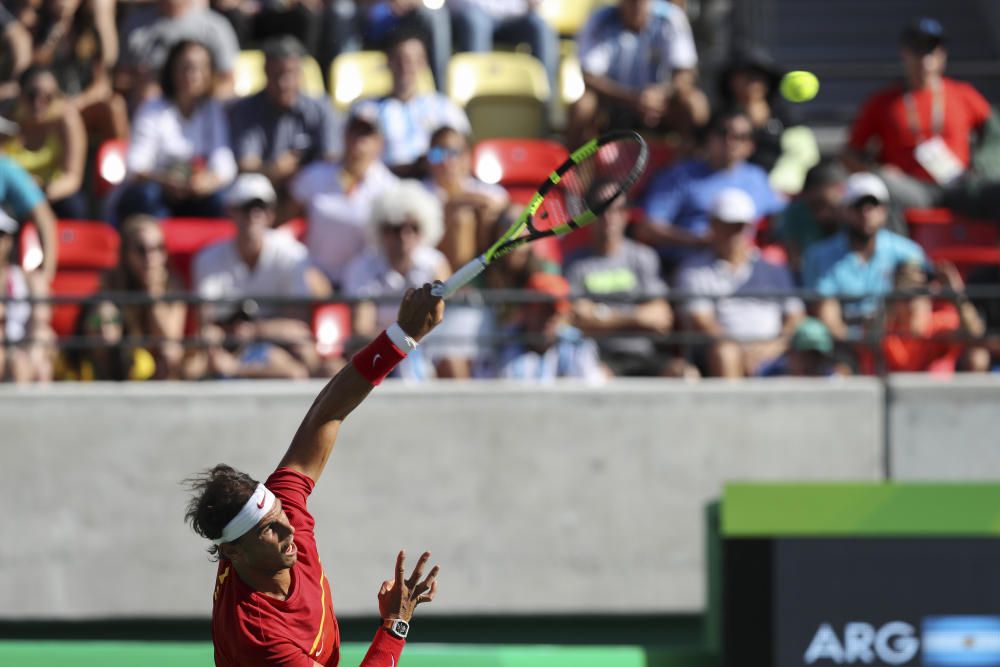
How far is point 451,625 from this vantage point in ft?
25.6

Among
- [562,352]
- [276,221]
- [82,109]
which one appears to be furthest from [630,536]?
[82,109]

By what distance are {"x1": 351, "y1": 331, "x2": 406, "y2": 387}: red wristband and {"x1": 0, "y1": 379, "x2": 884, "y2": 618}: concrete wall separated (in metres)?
3.27

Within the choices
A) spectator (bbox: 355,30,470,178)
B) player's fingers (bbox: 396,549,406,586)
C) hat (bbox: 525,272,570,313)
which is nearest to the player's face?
player's fingers (bbox: 396,549,406,586)

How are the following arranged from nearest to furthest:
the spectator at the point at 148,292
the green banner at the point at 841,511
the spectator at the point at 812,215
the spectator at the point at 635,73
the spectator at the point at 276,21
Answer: the green banner at the point at 841,511 < the spectator at the point at 148,292 < the spectator at the point at 812,215 < the spectator at the point at 635,73 < the spectator at the point at 276,21

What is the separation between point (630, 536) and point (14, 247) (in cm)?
337

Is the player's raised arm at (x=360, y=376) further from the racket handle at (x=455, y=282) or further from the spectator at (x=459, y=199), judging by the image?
the spectator at (x=459, y=199)

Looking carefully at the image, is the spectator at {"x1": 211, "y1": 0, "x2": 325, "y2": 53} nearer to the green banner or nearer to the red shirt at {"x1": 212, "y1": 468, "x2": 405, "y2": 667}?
the green banner

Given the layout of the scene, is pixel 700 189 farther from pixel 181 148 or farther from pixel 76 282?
pixel 76 282

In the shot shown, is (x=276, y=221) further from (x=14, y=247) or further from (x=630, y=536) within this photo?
(x=630, y=536)

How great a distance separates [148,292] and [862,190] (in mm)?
3543

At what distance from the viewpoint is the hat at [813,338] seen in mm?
7805

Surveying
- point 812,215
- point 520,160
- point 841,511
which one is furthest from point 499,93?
point 841,511

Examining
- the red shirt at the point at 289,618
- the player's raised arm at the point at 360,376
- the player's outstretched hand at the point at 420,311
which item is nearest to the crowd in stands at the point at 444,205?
the player's raised arm at the point at 360,376

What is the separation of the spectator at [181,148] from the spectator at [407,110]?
84cm
